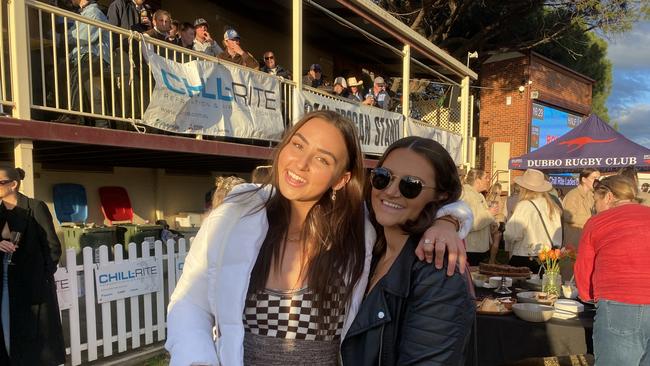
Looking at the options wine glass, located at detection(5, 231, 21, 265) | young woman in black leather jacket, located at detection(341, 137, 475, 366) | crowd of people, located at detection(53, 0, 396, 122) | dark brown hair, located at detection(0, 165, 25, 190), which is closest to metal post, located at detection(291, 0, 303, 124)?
crowd of people, located at detection(53, 0, 396, 122)

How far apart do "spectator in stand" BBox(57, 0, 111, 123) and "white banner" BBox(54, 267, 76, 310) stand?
199 cm

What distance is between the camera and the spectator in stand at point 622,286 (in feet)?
9.52

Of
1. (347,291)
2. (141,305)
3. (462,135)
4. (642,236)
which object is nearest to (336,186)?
(347,291)

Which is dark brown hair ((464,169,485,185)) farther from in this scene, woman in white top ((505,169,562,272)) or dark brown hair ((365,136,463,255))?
dark brown hair ((365,136,463,255))

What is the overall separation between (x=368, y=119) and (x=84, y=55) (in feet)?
18.2

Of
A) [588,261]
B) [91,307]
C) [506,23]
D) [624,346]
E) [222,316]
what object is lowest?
[91,307]

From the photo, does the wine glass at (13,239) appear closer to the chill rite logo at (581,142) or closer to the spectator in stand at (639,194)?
the spectator in stand at (639,194)

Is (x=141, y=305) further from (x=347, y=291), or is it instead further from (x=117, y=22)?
(x=347, y=291)

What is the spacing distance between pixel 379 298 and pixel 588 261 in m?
2.44

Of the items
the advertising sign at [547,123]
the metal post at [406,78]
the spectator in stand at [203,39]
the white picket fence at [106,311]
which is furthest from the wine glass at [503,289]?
the advertising sign at [547,123]

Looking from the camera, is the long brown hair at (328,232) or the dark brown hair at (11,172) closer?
the long brown hair at (328,232)

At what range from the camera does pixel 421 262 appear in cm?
140

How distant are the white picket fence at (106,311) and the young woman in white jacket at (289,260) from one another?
3596 millimetres

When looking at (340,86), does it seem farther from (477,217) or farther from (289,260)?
(289,260)
